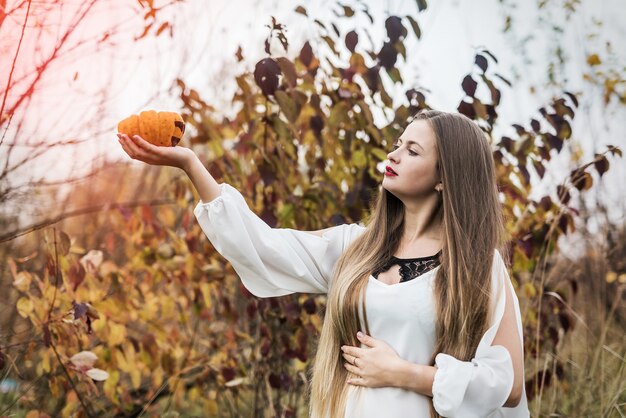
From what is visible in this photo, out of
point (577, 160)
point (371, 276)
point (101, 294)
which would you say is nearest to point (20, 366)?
point (101, 294)

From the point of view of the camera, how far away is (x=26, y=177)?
3225 millimetres

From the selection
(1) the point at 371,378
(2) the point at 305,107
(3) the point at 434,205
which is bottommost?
(1) the point at 371,378

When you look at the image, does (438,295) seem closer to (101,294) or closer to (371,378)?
(371,378)

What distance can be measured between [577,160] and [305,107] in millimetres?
1711

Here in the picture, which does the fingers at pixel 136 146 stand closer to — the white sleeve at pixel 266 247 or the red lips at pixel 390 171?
the white sleeve at pixel 266 247

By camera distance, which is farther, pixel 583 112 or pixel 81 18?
pixel 583 112

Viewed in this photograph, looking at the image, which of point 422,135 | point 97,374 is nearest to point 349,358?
point 422,135

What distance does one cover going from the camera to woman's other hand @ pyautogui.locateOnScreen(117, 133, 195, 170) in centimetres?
187

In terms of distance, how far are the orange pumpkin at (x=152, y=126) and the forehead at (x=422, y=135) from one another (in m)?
0.62

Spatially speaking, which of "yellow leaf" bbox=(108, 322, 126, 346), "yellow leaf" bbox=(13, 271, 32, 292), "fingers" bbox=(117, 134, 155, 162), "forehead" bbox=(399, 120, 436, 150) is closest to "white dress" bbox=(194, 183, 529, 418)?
"fingers" bbox=(117, 134, 155, 162)

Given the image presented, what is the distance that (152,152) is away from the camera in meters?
1.88

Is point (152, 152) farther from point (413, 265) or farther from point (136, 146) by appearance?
point (413, 265)

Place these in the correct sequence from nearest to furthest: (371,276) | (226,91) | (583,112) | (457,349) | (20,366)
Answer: (457,349) < (371,276) < (20,366) < (583,112) < (226,91)

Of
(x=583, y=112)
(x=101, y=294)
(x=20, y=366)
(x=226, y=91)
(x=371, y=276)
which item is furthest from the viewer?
(x=226, y=91)
